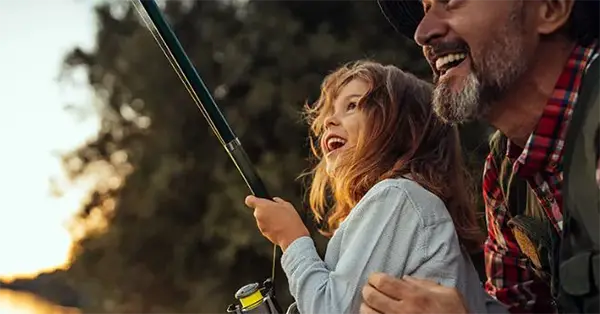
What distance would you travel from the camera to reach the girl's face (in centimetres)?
189

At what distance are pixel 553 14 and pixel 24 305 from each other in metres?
5.39

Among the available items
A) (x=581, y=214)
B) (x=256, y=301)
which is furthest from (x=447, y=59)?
(x=256, y=301)

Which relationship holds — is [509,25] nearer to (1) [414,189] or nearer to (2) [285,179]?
(1) [414,189]

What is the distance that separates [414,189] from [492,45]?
0.30 m

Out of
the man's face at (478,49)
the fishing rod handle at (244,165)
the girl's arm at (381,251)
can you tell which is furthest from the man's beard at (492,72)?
the fishing rod handle at (244,165)

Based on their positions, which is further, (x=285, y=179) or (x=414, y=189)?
(x=285, y=179)

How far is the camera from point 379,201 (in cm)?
162

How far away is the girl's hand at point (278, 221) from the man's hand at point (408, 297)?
0.93ft

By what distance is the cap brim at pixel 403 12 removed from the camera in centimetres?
185

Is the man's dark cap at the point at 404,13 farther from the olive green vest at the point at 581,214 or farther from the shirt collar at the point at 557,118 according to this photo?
the olive green vest at the point at 581,214

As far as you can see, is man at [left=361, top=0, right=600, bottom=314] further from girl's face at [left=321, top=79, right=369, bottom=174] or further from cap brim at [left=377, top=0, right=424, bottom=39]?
girl's face at [left=321, top=79, right=369, bottom=174]

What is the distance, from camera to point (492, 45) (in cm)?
154

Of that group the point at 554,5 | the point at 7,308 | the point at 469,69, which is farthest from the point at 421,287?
the point at 7,308

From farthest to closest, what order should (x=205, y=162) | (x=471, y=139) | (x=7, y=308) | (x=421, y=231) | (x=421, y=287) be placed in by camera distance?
(x=7, y=308)
(x=205, y=162)
(x=471, y=139)
(x=421, y=231)
(x=421, y=287)
